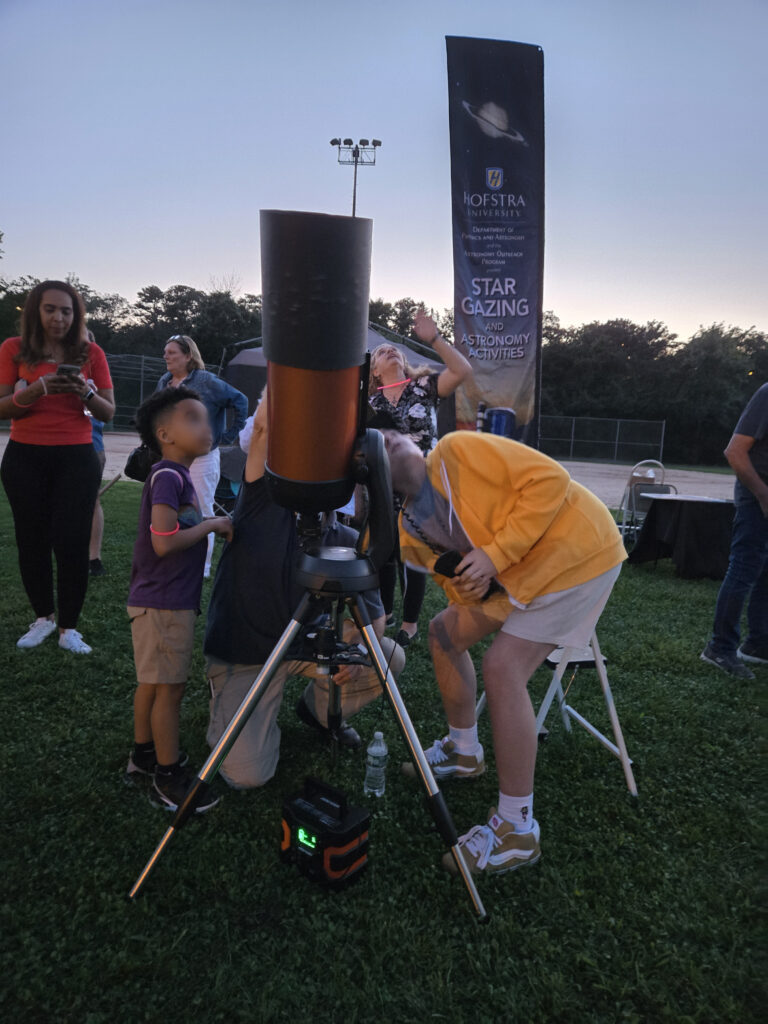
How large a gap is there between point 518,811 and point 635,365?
35563 millimetres

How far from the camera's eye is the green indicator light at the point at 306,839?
178 cm

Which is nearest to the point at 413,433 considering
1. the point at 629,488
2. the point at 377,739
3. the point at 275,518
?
the point at 275,518

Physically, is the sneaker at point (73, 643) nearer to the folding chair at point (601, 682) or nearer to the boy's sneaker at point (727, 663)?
the folding chair at point (601, 682)

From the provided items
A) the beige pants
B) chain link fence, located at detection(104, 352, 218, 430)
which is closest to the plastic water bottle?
the beige pants

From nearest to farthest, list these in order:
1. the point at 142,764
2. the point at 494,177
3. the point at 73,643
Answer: the point at 142,764 < the point at 73,643 < the point at 494,177

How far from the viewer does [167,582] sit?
216cm

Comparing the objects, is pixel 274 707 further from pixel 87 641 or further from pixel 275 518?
pixel 87 641

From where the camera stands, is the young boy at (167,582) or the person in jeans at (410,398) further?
the person in jeans at (410,398)

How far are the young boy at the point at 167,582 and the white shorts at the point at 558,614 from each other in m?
1.07

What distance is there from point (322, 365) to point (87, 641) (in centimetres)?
306

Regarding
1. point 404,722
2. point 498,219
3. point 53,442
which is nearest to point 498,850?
point 404,722

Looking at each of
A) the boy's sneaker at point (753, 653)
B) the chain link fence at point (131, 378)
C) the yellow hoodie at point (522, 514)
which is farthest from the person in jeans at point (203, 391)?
the chain link fence at point (131, 378)

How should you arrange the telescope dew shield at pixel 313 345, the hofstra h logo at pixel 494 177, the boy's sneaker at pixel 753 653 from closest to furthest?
the telescope dew shield at pixel 313 345, the boy's sneaker at pixel 753 653, the hofstra h logo at pixel 494 177

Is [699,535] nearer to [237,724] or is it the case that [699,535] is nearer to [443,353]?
[443,353]
